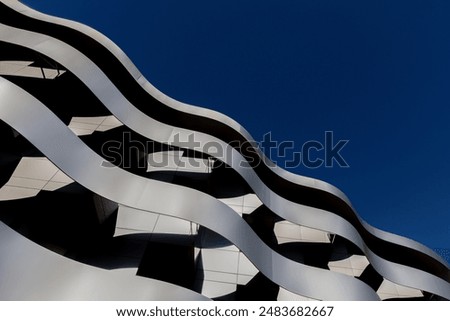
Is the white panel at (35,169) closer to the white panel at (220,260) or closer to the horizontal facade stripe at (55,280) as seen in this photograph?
the horizontal facade stripe at (55,280)

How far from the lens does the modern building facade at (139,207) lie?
6.73 meters

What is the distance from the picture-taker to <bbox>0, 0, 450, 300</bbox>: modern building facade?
673cm

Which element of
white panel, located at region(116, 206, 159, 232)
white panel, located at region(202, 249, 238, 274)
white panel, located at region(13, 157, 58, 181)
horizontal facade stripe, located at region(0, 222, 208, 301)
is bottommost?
horizontal facade stripe, located at region(0, 222, 208, 301)

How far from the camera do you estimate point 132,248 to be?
8.69m

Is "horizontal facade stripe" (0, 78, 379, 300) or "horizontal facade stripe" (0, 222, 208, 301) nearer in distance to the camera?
"horizontal facade stripe" (0, 222, 208, 301)

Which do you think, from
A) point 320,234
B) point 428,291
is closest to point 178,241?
point 320,234

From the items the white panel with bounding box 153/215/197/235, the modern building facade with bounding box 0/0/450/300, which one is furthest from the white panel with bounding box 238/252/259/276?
the white panel with bounding box 153/215/197/235

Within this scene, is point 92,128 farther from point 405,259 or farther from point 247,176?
point 405,259

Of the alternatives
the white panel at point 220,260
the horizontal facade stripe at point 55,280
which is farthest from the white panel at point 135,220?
the horizontal facade stripe at point 55,280

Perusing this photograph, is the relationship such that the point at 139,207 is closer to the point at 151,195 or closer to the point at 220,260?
the point at 151,195

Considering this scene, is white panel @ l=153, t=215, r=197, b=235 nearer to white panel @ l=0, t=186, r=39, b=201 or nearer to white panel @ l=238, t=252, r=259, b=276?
white panel @ l=238, t=252, r=259, b=276

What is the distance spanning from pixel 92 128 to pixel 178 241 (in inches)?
291

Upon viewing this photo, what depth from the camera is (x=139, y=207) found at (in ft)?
24.6

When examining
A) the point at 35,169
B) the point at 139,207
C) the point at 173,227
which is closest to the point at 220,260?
the point at 173,227
